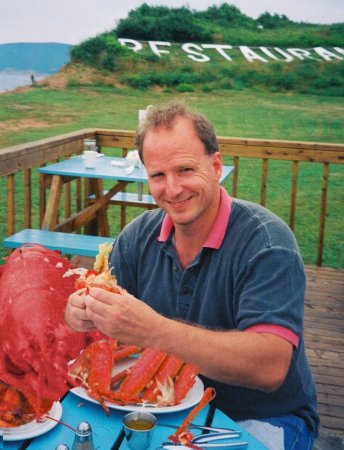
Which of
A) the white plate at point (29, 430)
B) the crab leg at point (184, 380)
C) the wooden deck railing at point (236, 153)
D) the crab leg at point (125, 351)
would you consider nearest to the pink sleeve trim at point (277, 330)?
the crab leg at point (184, 380)

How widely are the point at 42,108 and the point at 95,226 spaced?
11.3m

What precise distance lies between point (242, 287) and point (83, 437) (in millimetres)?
704

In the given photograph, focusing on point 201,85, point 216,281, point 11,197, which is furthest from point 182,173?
point 201,85

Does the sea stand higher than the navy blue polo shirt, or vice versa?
the sea

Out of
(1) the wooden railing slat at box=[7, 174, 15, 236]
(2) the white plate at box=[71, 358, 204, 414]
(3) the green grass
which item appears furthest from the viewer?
(3) the green grass

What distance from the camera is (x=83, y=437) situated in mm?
1152

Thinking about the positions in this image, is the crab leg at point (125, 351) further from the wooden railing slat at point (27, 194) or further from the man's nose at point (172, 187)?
the wooden railing slat at point (27, 194)

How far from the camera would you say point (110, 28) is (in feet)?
48.1

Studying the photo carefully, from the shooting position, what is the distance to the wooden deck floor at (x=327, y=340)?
2.91m

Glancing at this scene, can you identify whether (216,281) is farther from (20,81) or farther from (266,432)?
(20,81)

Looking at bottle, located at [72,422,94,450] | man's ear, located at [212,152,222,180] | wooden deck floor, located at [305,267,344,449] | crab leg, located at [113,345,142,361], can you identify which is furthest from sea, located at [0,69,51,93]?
bottle, located at [72,422,94,450]

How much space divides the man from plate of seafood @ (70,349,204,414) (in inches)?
2.0

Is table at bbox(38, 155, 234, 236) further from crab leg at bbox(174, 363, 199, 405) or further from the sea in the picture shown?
the sea

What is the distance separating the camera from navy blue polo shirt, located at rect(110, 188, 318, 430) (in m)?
1.58
